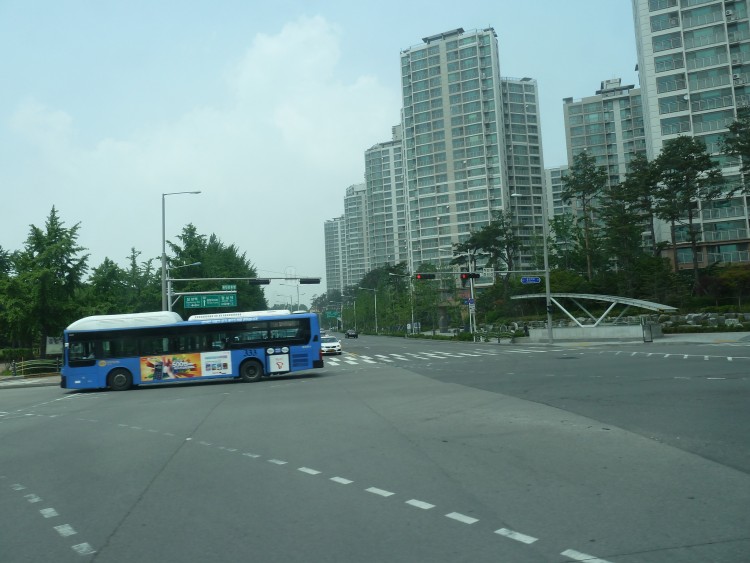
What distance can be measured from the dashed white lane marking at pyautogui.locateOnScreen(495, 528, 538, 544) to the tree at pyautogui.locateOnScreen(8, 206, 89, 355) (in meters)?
36.8

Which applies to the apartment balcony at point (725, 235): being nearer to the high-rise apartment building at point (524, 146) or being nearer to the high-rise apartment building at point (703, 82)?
the high-rise apartment building at point (703, 82)

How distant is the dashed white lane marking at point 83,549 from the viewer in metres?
5.35

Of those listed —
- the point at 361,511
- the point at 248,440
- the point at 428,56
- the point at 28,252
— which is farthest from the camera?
the point at 428,56

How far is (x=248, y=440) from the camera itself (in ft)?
35.3

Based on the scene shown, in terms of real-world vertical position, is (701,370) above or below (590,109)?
below

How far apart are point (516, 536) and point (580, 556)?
63cm

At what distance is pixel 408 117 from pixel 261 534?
132 meters

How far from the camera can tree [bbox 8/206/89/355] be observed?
121ft

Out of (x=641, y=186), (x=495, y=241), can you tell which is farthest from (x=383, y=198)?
(x=641, y=186)

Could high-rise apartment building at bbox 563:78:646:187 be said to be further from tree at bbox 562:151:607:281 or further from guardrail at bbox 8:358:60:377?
guardrail at bbox 8:358:60:377

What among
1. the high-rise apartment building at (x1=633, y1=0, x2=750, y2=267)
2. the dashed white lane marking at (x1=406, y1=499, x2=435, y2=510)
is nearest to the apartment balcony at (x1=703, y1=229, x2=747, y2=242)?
the high-rise apartment building at (x1=633, y1=0, x2=750, y2=267)

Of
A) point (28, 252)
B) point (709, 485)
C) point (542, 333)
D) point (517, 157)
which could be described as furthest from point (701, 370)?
point (517, 157)

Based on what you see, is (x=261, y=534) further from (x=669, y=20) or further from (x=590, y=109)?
(x=590, y=109)

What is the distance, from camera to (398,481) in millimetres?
7426
